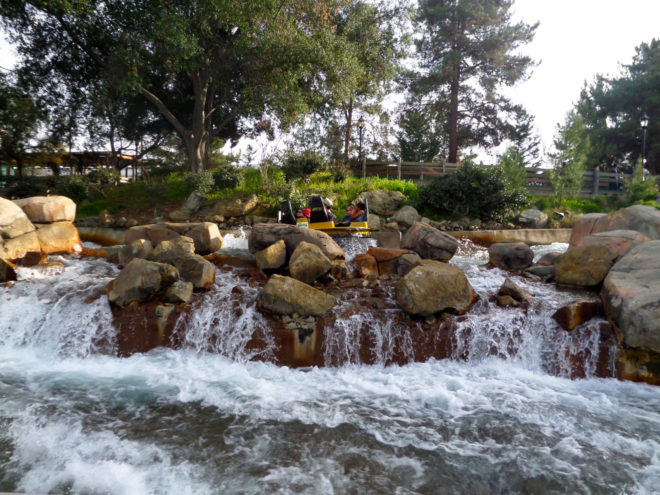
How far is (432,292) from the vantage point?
656 cm

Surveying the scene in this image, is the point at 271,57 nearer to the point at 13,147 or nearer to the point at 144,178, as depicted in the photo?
the point at 144,178

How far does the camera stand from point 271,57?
1759 cm

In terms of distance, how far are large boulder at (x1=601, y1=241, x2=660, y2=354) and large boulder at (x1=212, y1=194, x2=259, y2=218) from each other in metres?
13.2

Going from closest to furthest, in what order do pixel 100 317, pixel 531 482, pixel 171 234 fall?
1. pixel 531 482
2. pixel 100 317
3. pixel 171 234

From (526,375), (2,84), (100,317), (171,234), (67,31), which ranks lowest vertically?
(526,375)

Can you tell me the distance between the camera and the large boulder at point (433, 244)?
9172 millimetres

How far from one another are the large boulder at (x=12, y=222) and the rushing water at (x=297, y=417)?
3.14 m

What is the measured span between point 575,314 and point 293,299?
4.20 meters

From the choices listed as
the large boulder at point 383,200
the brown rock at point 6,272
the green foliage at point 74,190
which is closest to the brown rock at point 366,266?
the brown rock at point 6,272

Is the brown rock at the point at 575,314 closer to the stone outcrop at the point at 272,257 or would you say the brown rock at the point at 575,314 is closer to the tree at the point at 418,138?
the stone outcrop at the point at 272,257

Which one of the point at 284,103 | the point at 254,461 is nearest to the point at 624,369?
the point at 254,461

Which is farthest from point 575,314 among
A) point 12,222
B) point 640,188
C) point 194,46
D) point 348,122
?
point 348,122

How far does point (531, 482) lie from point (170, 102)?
2605cm

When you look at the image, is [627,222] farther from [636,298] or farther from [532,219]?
[532,219]
